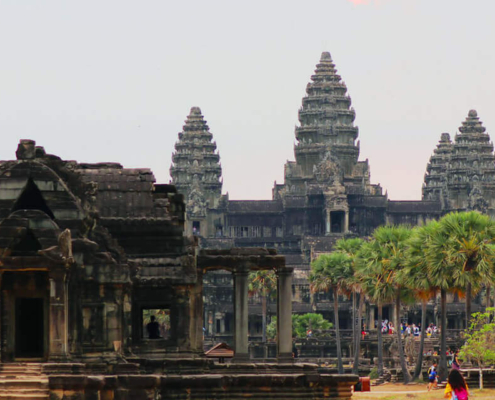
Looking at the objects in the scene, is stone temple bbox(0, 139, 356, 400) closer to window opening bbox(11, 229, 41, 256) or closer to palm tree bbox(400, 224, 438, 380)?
window opening bbox(11, 229, 41, 256)

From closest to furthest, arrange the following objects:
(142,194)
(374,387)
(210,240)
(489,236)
A: (142,194)
(489,236)
(374,387)
(210,240)

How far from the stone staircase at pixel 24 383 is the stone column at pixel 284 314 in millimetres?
11480

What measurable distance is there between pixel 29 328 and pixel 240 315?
894 cm

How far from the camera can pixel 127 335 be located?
56.1 metres

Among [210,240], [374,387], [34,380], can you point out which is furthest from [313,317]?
[34,380]

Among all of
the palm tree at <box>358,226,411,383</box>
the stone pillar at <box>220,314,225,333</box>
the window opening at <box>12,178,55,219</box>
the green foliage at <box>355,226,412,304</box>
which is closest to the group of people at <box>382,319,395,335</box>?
the stone pillar at <box>220,314,225,333</box>

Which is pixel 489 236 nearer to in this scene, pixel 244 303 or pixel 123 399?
pixel 244 303

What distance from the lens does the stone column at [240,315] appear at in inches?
2341

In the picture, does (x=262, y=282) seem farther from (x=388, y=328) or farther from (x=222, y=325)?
(x=222, y=325)

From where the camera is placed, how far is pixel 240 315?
197ft

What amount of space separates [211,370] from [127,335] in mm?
3385

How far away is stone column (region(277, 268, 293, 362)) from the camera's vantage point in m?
60.2

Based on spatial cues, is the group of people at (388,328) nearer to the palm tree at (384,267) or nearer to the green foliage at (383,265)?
the green foliage at (383,265)

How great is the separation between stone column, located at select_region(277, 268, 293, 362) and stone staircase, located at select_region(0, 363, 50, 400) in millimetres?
11480
